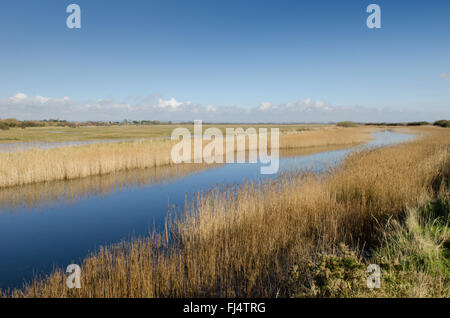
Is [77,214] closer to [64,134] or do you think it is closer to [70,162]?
[70,162]

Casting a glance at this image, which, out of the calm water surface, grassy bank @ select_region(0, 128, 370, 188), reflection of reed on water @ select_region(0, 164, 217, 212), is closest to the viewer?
the calm water surface

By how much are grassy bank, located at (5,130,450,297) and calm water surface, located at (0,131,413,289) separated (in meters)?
1.36

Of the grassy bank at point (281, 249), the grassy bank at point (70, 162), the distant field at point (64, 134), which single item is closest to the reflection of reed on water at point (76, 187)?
the grassy bank at point (70, 162)

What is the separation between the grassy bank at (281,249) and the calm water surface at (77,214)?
1.36 m

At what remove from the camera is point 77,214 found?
8906mm

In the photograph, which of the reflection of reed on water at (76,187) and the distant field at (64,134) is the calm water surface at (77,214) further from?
the distant field at (64,134)

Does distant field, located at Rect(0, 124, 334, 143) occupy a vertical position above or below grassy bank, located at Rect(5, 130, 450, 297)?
above

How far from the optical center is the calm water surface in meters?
5.87

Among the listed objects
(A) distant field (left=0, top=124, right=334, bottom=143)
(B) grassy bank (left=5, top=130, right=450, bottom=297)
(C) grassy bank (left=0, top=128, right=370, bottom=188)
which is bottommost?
(B) grassy bank (left=5, top=130, right=450, bottom=297)

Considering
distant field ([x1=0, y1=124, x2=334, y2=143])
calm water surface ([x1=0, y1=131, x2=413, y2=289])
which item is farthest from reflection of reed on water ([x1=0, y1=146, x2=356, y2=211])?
distant field ([x1=0, y1=124, x2=334, y2=143])

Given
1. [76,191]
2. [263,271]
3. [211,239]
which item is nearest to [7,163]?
[76,191]

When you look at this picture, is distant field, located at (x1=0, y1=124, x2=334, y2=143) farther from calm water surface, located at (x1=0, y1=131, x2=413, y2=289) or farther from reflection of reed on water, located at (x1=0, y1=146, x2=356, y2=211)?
calm water surface, located at (x1=0, y1=131, x2=413, y2=289)
